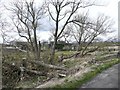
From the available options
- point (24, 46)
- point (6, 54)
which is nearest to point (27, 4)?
point (24, 46)

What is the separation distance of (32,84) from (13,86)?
1310mm

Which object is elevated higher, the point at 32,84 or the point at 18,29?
the point at 18,29

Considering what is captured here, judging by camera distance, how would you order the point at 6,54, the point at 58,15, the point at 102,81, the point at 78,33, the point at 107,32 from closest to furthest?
the point at 102,81 < the point at 6,54 < the point at 58,15 < the point at 107,32 < the point at 78,33

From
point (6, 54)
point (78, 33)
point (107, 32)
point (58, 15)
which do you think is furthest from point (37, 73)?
point (78, 33)

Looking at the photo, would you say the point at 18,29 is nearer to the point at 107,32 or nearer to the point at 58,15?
the point at 58,15

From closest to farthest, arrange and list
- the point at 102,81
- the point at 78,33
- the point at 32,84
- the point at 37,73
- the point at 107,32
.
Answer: the point at 102,81, the point at 32,84, the point at 37,73, the point at 107,32, the point at 78,33

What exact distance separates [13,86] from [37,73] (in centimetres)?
214

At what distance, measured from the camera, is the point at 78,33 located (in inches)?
2085

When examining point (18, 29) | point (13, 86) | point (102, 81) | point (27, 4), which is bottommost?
point (13, 86)

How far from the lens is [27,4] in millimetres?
30797

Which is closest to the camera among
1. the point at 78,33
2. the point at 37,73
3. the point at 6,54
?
the point at 37,73

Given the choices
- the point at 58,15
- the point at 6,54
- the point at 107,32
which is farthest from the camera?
the point at 107,32

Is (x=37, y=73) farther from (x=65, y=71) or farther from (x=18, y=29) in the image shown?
(x=18, y=29)

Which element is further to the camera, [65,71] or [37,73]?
[37,73]
